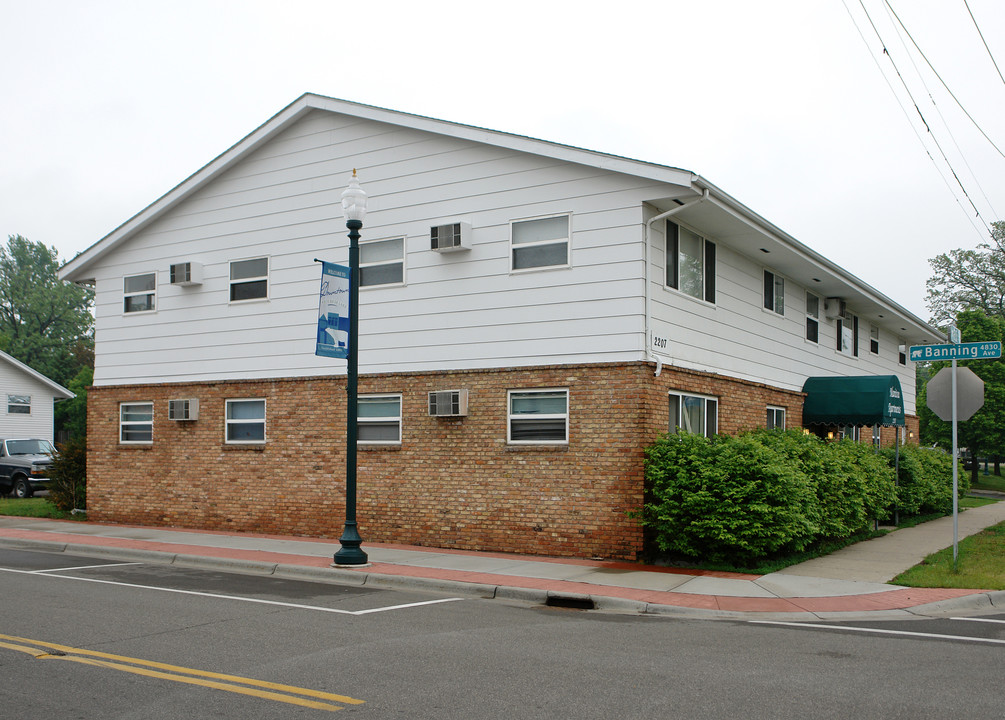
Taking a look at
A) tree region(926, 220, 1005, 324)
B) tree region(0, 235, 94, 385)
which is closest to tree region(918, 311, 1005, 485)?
tree region(926, 220, 1005, 324)

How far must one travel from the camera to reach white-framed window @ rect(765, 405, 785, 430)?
18.7 metres

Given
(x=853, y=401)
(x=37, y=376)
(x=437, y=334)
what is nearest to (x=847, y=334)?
(x=853, y=401)

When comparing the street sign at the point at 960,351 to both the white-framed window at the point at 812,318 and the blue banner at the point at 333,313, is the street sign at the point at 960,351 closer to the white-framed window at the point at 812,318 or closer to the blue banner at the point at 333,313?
the white-framed window at the point at 812,318

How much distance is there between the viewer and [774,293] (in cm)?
1945

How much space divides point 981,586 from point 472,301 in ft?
28.4

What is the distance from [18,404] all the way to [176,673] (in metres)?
37.4

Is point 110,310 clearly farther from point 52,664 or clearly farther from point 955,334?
point 955,334

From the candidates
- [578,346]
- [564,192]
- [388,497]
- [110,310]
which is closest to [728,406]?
[578,346]

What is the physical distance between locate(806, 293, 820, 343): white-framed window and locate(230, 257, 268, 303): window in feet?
40.5

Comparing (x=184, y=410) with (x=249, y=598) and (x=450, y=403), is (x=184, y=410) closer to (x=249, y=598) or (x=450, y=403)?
(x=450, y=403)

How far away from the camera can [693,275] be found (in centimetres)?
1588

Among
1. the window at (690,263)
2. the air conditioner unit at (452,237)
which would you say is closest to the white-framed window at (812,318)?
the window at (690,263)

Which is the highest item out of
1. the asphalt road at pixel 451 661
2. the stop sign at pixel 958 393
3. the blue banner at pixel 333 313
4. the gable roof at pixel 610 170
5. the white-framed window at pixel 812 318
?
the gable roof at pixel 610 170

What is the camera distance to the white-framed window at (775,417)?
18.7 metres
